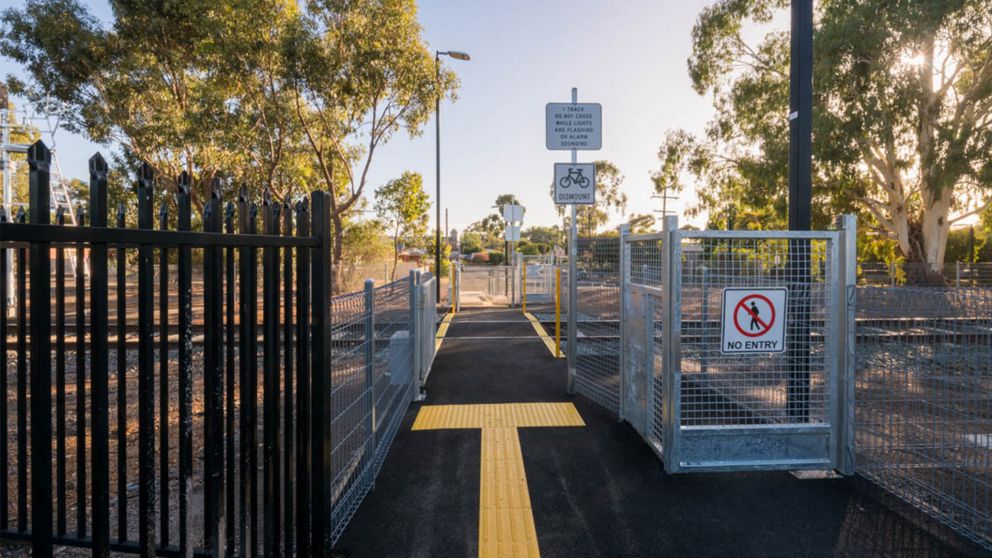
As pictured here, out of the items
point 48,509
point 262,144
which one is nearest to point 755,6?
point 262,144

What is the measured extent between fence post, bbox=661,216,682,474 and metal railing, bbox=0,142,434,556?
2244mm

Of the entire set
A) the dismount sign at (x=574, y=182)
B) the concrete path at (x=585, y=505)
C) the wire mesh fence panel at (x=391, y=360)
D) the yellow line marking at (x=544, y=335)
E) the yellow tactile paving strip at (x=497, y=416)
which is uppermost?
the dismount sign at (x=574, y=182)

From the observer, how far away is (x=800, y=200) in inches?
182

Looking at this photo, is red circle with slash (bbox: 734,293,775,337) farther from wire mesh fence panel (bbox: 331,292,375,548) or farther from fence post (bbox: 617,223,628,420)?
wire mesh fence panel (bbox: 331,292,375,548)

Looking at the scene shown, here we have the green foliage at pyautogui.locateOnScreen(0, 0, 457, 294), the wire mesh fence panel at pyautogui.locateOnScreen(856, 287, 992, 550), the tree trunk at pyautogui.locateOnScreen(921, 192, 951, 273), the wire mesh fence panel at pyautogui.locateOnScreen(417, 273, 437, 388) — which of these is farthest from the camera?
the tree trunk at pyautogui.locateOnScreen(921, 192, 951, 273)

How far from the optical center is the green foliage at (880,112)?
18.1 metres

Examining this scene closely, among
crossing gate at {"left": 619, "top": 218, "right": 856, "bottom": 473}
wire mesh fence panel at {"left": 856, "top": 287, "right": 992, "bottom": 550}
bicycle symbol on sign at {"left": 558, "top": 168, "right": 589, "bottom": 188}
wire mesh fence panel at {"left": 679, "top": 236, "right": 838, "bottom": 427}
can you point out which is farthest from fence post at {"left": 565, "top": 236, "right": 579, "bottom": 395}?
wire mesh fence panel at {"left": 856, "top": 287, "right": 992, "bottom": 550}

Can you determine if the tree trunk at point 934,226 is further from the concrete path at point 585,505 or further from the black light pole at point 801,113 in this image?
the concrete path at point 585,505

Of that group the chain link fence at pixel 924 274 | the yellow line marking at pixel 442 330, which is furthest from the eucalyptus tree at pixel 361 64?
the chain link fence at pixel 924 274

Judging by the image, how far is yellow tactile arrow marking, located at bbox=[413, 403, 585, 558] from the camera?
131 inches

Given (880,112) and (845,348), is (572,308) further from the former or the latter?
(880,112)

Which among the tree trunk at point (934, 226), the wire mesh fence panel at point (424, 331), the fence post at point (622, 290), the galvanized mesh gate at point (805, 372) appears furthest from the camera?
the tree trunk at point (934, 226)

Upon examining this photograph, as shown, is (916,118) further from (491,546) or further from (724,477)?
(491,546)

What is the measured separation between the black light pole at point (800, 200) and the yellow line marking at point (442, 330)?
602 cm
